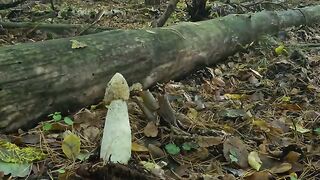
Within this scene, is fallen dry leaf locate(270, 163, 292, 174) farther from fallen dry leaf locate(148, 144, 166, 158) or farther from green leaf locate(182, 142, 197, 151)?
fallen dry leaf locate(148, 144, 166, 158)

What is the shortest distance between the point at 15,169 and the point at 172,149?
87cm

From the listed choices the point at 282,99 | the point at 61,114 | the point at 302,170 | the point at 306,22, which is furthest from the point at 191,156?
the point at 306,22

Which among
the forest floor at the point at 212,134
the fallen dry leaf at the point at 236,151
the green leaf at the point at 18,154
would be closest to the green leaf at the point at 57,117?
the forest floor at the point at 212,134

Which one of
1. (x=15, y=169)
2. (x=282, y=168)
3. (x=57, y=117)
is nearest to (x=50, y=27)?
(x=57, y=117)

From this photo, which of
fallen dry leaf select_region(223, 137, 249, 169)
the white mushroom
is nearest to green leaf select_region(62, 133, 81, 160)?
the white mushroom

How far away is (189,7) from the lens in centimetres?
638

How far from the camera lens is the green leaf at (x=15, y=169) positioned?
82.3 inches

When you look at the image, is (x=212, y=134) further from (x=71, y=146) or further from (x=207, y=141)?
(x=71, y=146)

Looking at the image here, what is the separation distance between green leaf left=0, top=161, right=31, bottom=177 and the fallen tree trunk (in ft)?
1.53

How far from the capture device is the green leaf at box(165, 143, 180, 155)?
2.47 m

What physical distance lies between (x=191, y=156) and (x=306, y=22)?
5629 millimetres

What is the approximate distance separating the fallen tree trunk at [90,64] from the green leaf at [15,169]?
0.47 m

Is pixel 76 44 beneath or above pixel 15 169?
above

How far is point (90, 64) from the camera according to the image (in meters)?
3.12
